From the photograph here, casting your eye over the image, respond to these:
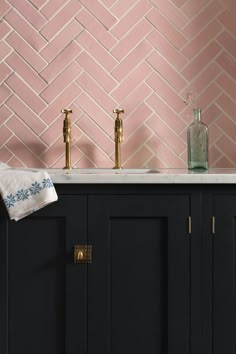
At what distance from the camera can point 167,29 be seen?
289cm

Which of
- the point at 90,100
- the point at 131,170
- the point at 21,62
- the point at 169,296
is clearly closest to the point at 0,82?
the point at 21,62

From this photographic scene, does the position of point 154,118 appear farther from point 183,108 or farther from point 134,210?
point 134,210

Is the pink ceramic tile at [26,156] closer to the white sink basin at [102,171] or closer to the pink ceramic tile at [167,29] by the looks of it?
the white sink basin at [102,171]

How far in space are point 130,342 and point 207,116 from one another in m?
1.13

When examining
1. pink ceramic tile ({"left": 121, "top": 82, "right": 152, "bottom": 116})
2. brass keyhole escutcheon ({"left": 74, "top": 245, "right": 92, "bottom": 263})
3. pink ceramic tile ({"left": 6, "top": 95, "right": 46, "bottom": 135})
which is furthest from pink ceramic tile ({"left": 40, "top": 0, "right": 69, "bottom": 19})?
brass keyhole escutcheon ({"left": 74, "top": 245, "right": 92, "bottom": 263})

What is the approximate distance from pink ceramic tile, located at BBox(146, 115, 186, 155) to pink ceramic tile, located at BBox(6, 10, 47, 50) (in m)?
0.60

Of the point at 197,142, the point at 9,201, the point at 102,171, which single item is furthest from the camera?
the point at 102,171

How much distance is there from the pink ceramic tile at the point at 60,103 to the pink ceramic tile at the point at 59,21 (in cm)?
25

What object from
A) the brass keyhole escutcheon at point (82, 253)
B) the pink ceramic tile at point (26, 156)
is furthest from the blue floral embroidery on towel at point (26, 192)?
the pink ceramic tile at point (26, 156)

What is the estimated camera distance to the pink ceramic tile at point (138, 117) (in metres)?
2.90

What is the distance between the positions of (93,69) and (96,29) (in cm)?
18

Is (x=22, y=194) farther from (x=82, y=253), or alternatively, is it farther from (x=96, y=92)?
(x=96, y=92)

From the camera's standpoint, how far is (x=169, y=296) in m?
2.29

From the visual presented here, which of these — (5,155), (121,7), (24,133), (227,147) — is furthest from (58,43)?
(227,147)
